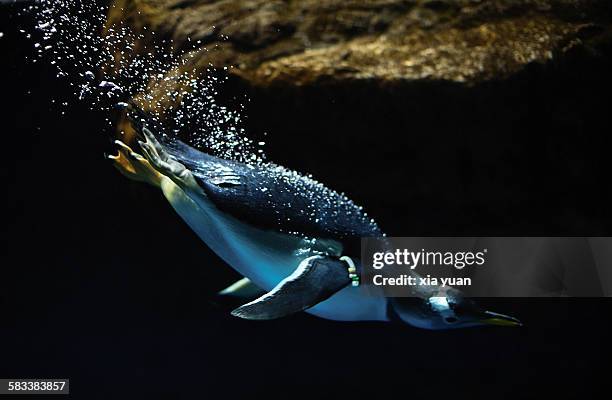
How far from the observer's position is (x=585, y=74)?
1597mm

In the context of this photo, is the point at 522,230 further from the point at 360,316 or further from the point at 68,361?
the point at 68,361

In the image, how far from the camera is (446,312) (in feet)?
5.40

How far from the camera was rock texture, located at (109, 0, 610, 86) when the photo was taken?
158 centimetres

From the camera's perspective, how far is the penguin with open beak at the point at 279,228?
1.64m

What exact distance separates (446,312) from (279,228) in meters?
0.47

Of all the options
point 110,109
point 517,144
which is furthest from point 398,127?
point 110,109

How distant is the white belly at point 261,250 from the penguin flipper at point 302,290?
6 cm

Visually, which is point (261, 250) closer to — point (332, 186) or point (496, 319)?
point (332, 186)

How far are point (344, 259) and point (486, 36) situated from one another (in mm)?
643

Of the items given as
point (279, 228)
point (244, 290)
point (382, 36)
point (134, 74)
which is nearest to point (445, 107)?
point (382, 36)

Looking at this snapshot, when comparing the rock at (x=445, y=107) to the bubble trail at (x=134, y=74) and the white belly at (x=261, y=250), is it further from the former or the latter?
the white belly at (x=261, y=250)

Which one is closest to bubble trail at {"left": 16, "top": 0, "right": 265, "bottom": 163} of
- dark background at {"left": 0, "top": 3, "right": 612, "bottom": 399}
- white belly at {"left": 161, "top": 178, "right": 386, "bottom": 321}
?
dark background at {"left": 0, "top": 3, "right": 612, "bottom": 399}

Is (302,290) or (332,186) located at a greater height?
(332,186)

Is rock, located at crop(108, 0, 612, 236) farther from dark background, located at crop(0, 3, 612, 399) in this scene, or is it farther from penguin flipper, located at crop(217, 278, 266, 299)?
penguin flipper, located at crop(217, 278, 266, 299)
